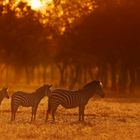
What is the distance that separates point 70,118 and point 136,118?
2.86 m

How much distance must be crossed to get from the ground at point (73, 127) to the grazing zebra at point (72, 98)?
22.6 inches

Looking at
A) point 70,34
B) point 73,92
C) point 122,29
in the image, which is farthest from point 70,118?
point 70,34

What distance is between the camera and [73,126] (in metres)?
21.9

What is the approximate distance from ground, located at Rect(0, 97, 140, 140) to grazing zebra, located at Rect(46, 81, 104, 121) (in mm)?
573

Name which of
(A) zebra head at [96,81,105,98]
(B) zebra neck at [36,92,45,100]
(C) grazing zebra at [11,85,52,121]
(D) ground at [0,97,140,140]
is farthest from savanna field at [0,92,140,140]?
(A) zebra head at [96,81,105,98]

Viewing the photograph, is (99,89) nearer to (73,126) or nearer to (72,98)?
(72,98)

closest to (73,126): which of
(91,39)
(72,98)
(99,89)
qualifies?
(72,98)

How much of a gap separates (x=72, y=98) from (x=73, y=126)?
2.41 metres

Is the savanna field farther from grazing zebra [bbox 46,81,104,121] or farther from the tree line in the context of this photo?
the tree line

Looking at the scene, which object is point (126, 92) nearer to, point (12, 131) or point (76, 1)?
point (76, 1)

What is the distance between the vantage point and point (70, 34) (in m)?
61.8

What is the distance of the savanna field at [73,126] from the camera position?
18484mm

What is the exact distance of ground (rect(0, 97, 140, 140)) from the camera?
18484mm

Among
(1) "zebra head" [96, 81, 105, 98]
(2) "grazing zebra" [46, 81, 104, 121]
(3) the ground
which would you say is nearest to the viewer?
(3) the ground
